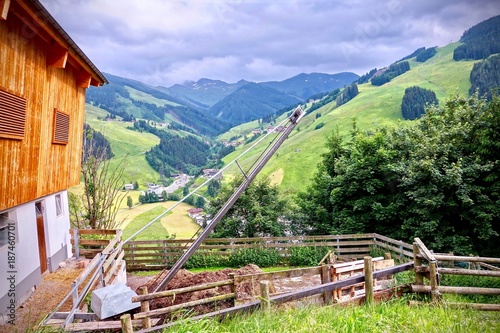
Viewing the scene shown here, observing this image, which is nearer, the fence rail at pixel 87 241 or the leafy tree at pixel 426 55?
the fence rail at pixel 87 241

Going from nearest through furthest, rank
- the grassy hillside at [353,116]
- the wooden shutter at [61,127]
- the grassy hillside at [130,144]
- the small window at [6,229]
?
1. the small window at [6,229]
2. the wooden shutter at [61,127]
3. the grassy hillside at [353,116]
4. the grassy hillside at [130,144]

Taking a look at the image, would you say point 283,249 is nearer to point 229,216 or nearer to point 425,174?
point 229,216

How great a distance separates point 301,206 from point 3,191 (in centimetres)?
1667

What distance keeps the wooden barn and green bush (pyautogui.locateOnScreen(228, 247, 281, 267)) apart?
→ 8.15m

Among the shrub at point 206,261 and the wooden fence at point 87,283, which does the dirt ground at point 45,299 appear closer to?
the wooden fence at point 87,283

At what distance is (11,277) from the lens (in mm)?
8578

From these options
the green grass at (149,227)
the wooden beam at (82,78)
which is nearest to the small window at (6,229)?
the wooden beam at (82,78)

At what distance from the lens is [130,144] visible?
143375 mm

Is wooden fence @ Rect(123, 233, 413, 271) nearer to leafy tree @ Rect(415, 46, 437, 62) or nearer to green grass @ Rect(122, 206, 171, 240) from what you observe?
green grass @ Rect(122, 206, 171, 240)

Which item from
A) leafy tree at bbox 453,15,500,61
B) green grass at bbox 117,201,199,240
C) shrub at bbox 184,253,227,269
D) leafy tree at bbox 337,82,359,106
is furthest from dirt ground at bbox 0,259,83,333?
leafy tree at bbox 453,15,500,61

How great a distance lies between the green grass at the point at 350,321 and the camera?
4.99 meters

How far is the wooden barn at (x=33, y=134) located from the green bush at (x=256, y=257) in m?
8.15

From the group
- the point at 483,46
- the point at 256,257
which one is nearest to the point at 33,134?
the point at 256,257

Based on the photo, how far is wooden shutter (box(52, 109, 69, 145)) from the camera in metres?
10.4
